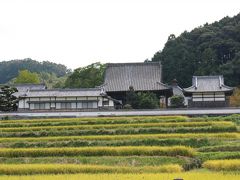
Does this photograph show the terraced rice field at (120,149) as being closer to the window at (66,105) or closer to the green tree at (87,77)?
the window at (66,105)

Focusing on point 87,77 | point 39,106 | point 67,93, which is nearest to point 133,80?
point 67,93

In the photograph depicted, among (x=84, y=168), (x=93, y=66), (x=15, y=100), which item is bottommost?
(x=84, y=168)

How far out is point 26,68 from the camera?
403 feet

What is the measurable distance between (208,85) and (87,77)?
67.4 ft

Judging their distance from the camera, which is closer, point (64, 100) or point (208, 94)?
point (208, 94)

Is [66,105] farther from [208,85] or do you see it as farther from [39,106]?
[208,85]

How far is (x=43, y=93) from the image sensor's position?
4375cm

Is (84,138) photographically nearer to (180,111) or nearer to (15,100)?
(180,111)

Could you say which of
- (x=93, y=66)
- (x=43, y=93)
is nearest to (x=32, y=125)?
(x=43, y=93)

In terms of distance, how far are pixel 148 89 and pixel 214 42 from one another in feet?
76.2

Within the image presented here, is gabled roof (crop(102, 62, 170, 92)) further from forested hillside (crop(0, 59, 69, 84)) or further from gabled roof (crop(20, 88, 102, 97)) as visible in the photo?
forested hillside (crop(0, 59, 69, 84))

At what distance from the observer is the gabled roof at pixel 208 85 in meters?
41.3

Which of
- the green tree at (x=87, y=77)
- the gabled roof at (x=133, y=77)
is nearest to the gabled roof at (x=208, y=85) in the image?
the gabled roof at (x=133, y=77)

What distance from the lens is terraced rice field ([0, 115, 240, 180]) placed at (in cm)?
1617
